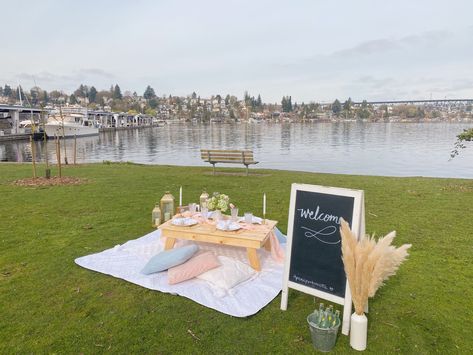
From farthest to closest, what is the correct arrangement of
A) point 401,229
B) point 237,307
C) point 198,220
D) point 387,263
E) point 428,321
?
point 401,229, point 198,220, point 237,307, point 428,321, point 387,263

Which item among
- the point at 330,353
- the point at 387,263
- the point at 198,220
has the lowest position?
the point at 330,353

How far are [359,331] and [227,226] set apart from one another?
235 cm

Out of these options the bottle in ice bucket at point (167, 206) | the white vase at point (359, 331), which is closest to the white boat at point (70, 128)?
the bottle in ice bucket at point (167, 206)

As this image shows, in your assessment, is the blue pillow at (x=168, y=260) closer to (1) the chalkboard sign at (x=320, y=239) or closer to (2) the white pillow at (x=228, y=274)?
(2) the white pillow at (x=228, y=274)

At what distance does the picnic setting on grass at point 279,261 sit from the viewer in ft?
10.2

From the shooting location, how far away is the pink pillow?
4.64 meters

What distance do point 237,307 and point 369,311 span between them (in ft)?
5.15

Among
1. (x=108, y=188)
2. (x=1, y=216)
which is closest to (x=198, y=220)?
(x=1, y=216)

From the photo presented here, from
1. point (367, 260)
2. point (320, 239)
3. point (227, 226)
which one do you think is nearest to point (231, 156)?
point (227, 226)

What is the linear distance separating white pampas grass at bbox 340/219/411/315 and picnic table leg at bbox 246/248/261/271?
191 cm

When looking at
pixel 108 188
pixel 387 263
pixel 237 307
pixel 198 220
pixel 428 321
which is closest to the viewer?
pixel 387 263

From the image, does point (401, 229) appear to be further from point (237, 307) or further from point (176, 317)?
point (176, 317)

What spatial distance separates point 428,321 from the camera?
3.73 metres

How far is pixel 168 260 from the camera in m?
4.92
